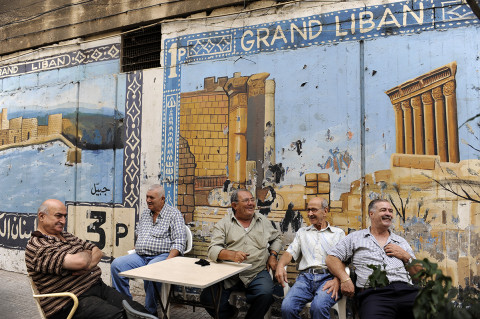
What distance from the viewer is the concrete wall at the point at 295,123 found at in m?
3.77

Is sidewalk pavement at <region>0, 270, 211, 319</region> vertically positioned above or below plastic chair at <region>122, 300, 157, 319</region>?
below

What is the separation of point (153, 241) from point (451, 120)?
127 inches

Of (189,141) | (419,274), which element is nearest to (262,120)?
(189,141)

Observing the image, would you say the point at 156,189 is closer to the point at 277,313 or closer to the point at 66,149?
the point at 277,313

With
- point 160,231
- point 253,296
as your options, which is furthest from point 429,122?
point 160,231

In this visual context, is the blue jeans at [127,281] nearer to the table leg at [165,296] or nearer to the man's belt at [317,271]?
the table leg at [165,296]

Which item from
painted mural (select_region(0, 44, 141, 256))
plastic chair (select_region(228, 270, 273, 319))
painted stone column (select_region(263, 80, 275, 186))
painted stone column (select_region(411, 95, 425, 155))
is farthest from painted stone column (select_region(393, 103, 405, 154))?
painted mural (select_region(0, 44, 141, 256))

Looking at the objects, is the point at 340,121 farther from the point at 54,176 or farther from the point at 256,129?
the point at 54,176

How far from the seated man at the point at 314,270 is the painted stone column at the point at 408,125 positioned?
1037 mm

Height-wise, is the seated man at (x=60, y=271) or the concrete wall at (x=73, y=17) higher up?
the concrete wall at (x=73, y=17)

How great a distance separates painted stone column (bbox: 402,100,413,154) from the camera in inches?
153

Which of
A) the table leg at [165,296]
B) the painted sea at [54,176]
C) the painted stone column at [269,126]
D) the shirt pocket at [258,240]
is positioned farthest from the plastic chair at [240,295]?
the painted sea at [54,176]

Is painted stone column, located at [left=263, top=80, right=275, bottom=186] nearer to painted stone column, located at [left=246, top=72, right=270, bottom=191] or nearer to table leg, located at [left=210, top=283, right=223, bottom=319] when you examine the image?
painted stone column, located at [left=246, top=72, right=270, bottom=191]

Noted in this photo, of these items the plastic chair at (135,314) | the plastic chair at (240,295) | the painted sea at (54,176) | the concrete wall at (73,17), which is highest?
the concrete wall at (73,17)
